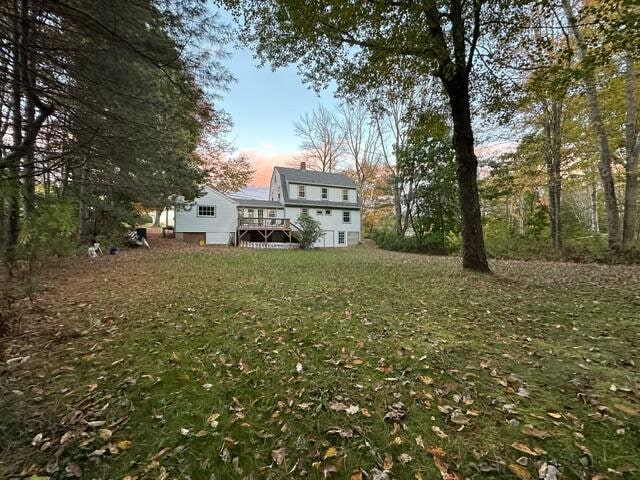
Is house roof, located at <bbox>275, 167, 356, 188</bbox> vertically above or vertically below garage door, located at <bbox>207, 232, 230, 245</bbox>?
above

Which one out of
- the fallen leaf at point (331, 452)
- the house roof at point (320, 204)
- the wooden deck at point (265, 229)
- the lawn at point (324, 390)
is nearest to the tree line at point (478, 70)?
the lawn at point (324, 390)

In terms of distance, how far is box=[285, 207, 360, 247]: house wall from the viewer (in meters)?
23.2

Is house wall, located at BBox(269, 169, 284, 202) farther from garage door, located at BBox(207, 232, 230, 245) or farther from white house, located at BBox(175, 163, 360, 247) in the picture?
garage door, located at BBox(207, 232, 230, 245)

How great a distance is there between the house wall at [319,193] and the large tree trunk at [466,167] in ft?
56.6

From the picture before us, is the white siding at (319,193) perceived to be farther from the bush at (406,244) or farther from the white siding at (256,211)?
the bush at (406,244)

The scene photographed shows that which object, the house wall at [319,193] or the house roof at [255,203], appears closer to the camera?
the house roof at [255,203]

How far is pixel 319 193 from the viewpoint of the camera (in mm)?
24375

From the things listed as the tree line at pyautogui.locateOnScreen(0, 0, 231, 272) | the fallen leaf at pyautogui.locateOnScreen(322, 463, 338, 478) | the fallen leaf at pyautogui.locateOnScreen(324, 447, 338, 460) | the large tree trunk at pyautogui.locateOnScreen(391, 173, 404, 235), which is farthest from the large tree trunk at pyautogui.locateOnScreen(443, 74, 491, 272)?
the large tree trunk at pyautogui.locateOnScreen(391, 173, 404, 235)

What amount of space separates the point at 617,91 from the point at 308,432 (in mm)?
14563

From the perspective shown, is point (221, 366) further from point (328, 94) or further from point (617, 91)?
point (617, 91)

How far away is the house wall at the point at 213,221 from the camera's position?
66.0ft

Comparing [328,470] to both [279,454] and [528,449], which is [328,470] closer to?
[279,454]

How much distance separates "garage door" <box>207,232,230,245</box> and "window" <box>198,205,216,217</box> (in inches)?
51.5

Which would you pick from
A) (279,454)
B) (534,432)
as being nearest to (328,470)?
(279,454)
